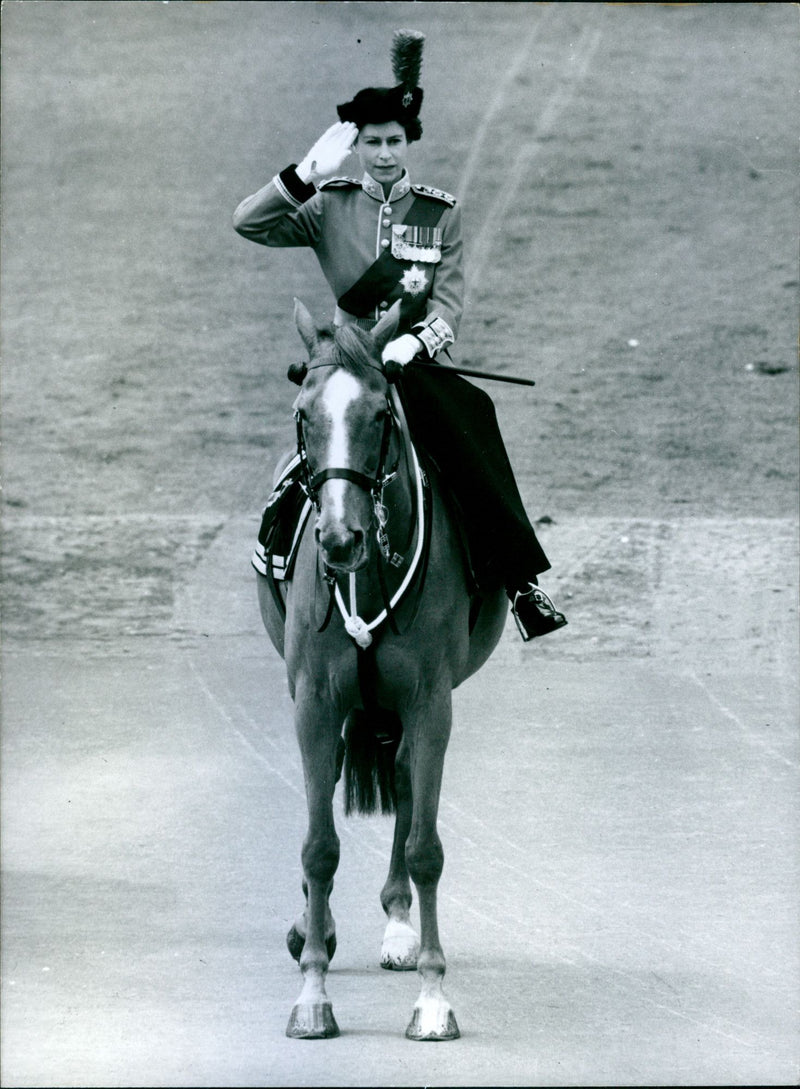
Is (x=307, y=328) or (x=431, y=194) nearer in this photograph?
(x=307, y=328)

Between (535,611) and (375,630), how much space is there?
988mm

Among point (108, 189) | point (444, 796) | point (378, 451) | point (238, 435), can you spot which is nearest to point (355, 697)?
point (378, 451)

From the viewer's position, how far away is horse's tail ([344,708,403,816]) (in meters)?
7.58

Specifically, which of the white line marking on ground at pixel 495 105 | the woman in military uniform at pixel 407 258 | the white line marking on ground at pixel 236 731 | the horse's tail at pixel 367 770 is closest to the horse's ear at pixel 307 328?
the woman in military uniform at pixel 407 258

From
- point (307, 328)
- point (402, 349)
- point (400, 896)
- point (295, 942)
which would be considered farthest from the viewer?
point (400, 896)

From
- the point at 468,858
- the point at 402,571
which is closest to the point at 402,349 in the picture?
the point at 402,571

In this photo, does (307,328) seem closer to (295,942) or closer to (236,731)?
(295,942)

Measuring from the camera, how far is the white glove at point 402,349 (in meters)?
6.51

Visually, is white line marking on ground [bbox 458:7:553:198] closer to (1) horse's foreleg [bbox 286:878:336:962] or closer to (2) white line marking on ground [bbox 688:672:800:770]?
(2) white line marking on ground [bbox 688:672:800:770]

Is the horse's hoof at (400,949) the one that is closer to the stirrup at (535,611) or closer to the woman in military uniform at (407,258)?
the stirrup at (535,611)

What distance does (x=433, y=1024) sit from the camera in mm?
6684

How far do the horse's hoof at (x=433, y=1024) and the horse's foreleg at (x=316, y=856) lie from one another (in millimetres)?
253

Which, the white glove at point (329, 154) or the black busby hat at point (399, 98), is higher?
the black busby hat at point (399, 98)

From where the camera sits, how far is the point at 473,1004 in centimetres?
709
